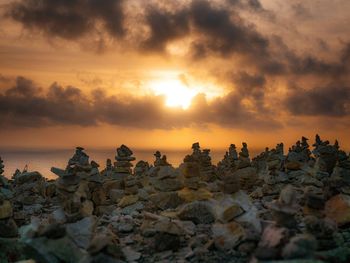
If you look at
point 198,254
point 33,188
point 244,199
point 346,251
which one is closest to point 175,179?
point 244,199

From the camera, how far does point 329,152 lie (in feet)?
127

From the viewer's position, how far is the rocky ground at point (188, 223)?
60.1 feet

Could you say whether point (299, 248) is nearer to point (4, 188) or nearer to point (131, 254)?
point (131, 254)

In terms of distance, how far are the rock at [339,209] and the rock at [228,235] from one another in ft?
19.0

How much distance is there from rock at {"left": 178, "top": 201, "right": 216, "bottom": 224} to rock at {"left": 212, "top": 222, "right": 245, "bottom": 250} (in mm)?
4795

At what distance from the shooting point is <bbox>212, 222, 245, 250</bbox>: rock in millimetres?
19984

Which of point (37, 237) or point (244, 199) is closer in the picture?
point (37, 237)

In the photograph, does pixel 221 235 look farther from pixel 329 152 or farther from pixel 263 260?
pixel 329 152

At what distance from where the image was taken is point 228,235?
2050 centimetres

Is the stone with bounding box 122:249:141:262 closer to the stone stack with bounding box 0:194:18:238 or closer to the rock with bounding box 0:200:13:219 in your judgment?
the stone stack with bounding box 0:194:18:238

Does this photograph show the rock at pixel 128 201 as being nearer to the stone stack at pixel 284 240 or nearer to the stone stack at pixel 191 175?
the stone stack at pixel 191 175

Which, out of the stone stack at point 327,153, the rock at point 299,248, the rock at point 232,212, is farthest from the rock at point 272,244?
the stone stack at point 327,153

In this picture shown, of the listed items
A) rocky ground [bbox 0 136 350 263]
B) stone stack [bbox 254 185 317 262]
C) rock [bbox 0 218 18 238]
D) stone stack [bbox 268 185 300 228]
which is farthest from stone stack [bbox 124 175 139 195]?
stone stack [bbox 268 185 300 228]

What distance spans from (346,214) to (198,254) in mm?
8294
